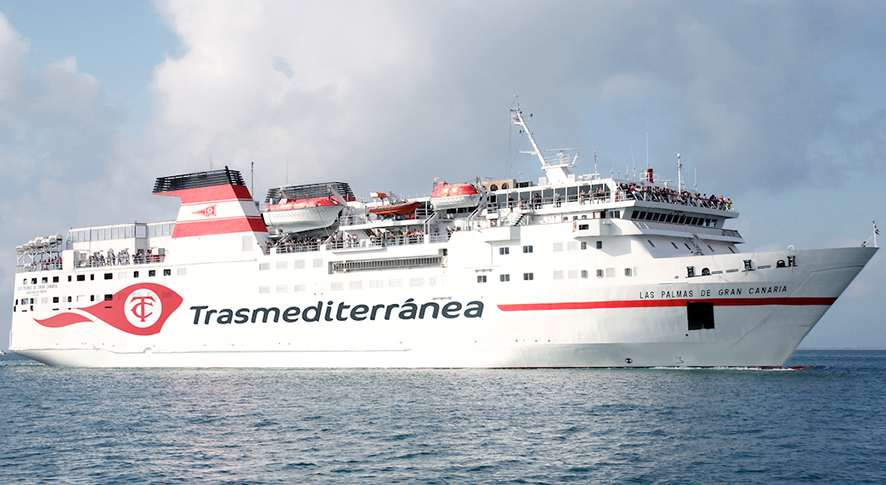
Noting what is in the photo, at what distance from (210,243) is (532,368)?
15688mm

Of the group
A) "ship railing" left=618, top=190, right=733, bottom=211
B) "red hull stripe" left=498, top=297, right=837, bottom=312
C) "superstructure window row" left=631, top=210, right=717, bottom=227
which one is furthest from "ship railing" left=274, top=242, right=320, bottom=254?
"superstructure window row" left=631, top=210, right=717, bottom=227

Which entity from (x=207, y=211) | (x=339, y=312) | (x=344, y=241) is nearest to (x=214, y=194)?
(x=207, y=211)

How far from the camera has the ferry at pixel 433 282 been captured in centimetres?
2623

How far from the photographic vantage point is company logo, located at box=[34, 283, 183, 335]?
35406 millimetres

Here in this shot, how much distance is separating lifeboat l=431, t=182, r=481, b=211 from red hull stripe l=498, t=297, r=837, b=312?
4.81 metres

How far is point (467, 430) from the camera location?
1811 cm

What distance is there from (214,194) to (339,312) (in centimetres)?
897

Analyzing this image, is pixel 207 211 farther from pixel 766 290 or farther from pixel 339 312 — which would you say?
pixel 766 290

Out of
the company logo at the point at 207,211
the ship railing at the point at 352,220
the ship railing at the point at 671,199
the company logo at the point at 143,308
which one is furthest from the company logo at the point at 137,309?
the ship railing at the point at 671,199

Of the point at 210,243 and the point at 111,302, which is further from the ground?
the point at 210,243

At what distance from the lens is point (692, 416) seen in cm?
1888

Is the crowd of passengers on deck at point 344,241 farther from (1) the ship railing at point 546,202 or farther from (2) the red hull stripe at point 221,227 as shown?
(1) the ship railing at point 546,202

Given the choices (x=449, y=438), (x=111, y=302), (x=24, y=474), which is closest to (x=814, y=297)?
(x=449, y=438)

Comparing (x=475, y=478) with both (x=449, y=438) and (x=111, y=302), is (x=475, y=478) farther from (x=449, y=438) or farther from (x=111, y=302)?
(x=111, y=302)
